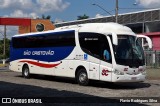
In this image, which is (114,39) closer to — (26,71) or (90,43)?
(90,43)

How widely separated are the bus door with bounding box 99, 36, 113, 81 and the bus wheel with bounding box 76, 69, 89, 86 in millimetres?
1243

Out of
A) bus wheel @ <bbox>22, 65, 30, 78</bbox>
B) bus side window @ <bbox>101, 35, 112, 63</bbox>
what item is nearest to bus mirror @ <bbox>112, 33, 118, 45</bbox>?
bus side window @ <bbox>101, 35, 112, 63</bbox>

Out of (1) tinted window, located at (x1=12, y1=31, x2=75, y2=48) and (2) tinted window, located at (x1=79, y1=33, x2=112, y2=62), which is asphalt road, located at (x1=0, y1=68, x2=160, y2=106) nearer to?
(2) tinted window, located at (x1=79, y1=33, x2=112, y2=62)

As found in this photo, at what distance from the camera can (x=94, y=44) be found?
66.1 feet

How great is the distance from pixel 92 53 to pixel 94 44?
0.47 metres

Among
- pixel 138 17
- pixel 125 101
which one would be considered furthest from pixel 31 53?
pixel 138 17

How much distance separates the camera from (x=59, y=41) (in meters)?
23.6

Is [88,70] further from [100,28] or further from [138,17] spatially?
[138,17]

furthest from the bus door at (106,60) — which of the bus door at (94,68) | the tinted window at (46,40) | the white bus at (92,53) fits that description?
the tinted window at (46,40)

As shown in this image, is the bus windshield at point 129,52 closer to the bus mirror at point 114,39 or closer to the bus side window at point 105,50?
the bus side window at point 105,50

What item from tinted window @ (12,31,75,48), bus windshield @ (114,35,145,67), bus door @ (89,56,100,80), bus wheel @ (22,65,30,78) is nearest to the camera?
bus windshield @ (114,35,145,67)

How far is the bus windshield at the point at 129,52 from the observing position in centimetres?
1912

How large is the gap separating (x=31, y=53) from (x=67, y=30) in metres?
4.80

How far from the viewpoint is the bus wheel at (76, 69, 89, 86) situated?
2075 cm
